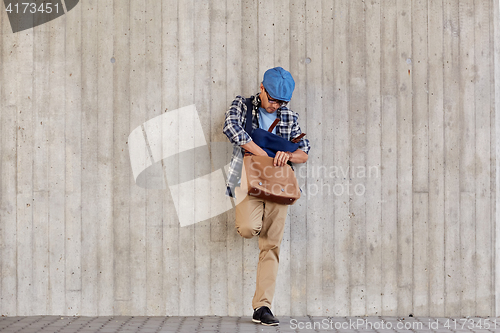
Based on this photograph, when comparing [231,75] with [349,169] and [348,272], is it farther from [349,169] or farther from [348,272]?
[348,272]

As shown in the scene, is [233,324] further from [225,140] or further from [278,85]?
[278,85]

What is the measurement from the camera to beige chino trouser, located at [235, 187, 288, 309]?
2539 millimetres

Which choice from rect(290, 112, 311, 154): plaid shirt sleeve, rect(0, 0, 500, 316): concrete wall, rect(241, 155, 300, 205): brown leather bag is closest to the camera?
rect(241, 155, 300, 205): brown leather bag

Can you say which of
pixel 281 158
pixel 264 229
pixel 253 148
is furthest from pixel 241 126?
pixel 264 229

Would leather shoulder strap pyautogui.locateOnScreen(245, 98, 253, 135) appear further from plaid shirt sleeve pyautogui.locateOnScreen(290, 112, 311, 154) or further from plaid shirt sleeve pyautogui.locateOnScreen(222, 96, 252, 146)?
plaid shirt sleeve pyautogui.locateOnScreen(290, 112, 311, 154)

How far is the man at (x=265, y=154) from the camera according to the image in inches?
98.5

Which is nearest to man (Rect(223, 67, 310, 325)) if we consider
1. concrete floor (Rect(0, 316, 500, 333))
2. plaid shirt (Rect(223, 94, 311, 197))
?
plaid shirt (Rect(223, 94, 311, 197))

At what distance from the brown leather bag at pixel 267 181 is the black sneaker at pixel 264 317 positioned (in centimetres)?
63

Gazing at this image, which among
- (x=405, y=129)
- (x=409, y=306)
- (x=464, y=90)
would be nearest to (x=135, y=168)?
(x=405, y=129)

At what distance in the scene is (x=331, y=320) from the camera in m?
2.71

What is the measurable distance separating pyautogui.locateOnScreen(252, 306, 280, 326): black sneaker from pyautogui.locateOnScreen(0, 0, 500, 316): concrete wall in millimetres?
244

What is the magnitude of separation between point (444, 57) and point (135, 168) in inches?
82.0

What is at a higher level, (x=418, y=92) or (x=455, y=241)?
(x=418, y=92)

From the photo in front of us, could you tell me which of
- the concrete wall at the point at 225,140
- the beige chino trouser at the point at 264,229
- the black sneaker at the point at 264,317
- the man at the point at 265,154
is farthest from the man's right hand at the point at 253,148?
the black sneaker at the point at 264,317
